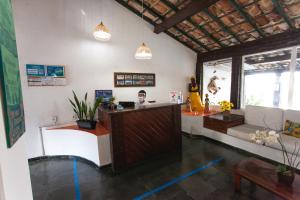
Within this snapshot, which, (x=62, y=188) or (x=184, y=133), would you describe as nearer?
(x=62, y=188)

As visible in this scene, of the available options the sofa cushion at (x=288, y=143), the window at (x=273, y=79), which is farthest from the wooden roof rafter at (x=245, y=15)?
the sofa cushion at (x=288, y=143)

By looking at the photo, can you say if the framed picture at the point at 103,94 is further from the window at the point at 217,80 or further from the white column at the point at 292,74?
the white column at the point at 292,74

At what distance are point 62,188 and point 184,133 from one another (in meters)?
3.32

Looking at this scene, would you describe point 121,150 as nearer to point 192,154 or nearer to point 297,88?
point 192,154

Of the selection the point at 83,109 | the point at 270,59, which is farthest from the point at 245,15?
the point at 83,109

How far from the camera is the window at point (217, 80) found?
4.64 m

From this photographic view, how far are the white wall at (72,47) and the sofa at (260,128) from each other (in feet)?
7.97

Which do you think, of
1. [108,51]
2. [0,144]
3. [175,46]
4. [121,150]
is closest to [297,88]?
[175,46]

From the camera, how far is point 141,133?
8.82ft

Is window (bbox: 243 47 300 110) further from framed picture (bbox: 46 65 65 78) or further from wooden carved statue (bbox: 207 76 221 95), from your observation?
framed picture (bbox: 46 65 65 78)

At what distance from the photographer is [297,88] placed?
325cm

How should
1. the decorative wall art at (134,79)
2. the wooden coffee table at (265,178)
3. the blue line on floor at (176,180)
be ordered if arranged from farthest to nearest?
the decorative wall art at (134,79) → the blue line on floor at (176,180) → the wooden coffee table at (265,178)

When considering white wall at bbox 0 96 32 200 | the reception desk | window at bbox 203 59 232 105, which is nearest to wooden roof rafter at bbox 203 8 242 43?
window at bbox 203 59 232 105

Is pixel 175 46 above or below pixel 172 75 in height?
above
